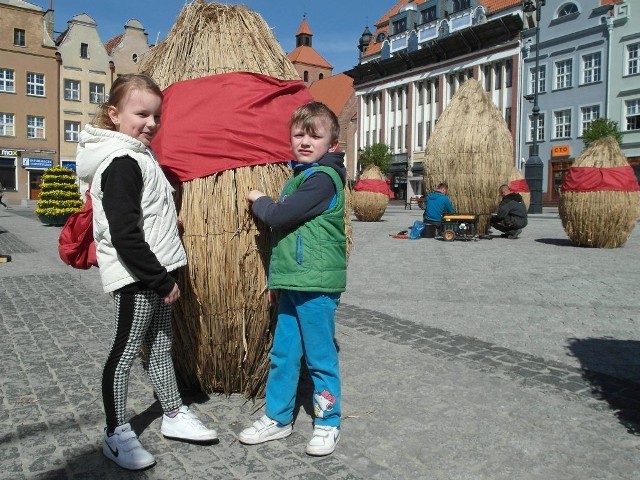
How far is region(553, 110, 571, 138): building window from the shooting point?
115 feet

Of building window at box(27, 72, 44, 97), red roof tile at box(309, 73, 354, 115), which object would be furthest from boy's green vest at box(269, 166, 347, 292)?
red roof tile at box(309, 73, 354, 115)

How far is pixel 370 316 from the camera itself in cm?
578

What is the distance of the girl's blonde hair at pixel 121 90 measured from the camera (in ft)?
8.69

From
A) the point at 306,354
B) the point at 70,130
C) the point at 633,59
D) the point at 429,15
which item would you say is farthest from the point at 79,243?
the point at 429,15

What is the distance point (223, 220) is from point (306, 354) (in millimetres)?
823

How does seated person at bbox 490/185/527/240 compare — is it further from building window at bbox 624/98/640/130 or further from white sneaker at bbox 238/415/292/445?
building window at bbox 624/98/640/130

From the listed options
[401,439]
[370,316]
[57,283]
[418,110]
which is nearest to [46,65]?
[418,110]

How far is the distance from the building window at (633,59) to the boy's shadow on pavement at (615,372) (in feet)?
104

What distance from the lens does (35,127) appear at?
40219mm

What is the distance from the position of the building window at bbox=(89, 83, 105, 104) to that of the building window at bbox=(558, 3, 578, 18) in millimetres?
31091

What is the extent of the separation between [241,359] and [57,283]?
5.19m

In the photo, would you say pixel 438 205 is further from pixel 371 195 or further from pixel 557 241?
pixel 371 195

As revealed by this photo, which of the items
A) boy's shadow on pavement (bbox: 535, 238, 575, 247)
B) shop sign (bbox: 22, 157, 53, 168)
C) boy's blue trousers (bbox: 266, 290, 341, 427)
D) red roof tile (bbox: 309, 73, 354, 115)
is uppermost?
red roof tile (bbox: 309, 73, 354, 115)

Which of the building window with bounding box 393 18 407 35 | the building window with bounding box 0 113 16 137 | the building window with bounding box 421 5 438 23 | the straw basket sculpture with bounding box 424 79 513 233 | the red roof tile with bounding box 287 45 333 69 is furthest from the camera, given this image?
the red roof tile with bounding box 287 45 333 69
